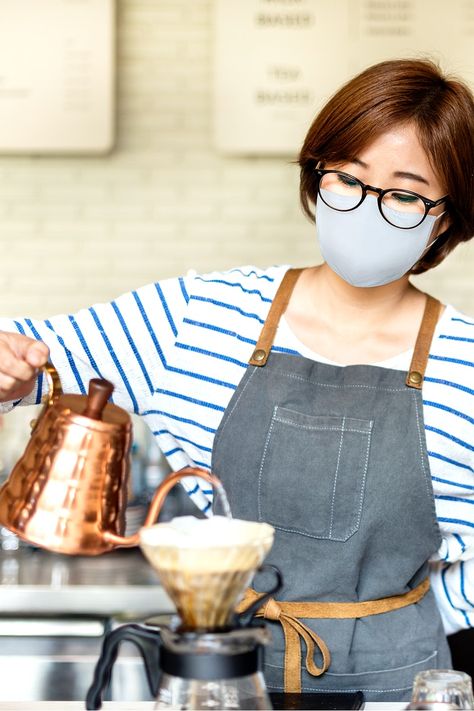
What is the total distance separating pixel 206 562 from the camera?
3.26 feet

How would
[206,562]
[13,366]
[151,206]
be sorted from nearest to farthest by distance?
[206,562] < [13,366] < [151,206]

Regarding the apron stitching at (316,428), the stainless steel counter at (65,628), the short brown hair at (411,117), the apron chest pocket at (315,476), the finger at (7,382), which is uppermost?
the short brown hair at (411,117)

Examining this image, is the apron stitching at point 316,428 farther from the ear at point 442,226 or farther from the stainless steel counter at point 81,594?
the stainless steel counter at point 81,594

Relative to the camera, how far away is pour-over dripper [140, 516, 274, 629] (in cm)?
99

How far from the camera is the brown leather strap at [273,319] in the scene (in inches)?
67.5

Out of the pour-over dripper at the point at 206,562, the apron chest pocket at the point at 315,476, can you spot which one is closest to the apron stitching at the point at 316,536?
the apron chest pocket at the point at 315,476

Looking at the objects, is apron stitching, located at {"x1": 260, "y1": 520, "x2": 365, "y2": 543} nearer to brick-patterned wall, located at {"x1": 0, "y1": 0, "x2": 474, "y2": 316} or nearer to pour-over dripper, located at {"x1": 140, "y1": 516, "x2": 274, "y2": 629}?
pour-over dripper, located at {"x1": 140, "y1": 516, "x2": 274, "y2": 629}

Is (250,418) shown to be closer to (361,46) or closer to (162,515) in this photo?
(162,515)

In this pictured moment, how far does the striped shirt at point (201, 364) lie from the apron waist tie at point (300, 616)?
0.21 metres

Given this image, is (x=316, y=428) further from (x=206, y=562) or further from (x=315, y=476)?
(x=206, y=562)

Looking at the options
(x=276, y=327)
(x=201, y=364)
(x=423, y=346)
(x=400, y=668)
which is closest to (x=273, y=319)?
(x=276, y=327)

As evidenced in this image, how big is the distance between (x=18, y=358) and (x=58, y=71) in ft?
8.00

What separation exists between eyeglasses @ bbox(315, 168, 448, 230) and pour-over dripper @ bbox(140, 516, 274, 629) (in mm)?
726

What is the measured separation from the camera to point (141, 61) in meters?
3.63
